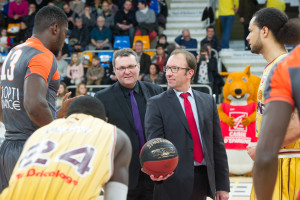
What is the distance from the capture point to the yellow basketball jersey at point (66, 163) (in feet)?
9.30

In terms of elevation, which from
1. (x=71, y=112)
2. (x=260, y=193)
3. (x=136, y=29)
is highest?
(x=71, y=112)

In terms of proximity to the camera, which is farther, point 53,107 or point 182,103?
point 182,103

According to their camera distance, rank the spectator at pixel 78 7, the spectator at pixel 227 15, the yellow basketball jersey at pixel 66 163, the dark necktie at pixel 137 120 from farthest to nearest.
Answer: the spectator at pixel 78 7
the spectator at pixel 227 15
the dark necktie at pixel 137 120
the yellow basketball jersey at pixel 66 163

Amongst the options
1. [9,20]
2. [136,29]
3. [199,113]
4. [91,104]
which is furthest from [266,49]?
[9,20]

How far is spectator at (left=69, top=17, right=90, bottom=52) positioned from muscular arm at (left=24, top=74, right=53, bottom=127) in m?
11.2

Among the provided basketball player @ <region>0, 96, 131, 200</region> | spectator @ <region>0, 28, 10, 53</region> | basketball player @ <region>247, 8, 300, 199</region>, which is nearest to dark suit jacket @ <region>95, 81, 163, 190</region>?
basketball player @ <region>247, 8, 300, 199</region>

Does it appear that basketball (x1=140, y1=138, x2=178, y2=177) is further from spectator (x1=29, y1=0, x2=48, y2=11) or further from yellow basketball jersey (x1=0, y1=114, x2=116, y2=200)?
spectator (x1=29, y1=0, x2=48, y2=11)

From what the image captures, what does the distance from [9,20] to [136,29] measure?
4.28 meters

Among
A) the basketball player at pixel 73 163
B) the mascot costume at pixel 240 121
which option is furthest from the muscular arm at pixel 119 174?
the mascot costume at pixel 240 121

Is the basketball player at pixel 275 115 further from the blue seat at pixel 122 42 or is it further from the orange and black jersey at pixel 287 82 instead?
the blue seat at pixel 122 42

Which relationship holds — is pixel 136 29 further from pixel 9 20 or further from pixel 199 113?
pixel 199 113

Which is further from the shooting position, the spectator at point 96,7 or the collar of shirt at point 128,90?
the spectator at point 96,7

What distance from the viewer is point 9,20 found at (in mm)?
16812

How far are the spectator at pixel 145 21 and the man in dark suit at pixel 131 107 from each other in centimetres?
1011
